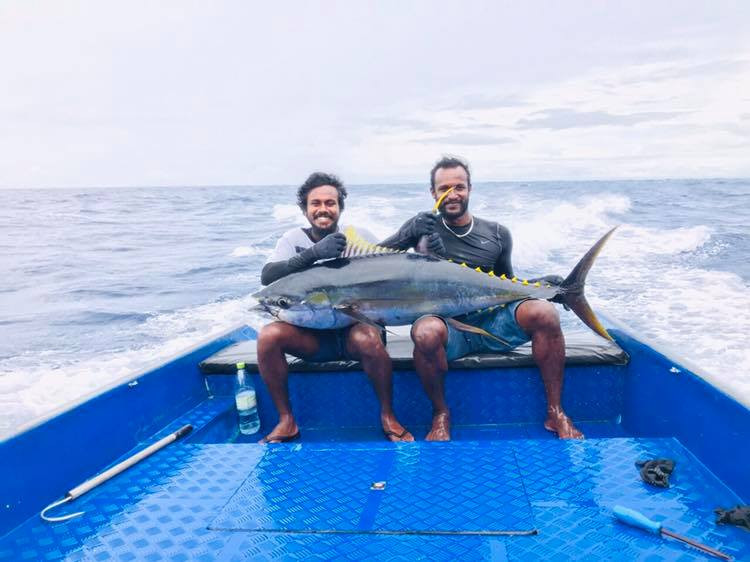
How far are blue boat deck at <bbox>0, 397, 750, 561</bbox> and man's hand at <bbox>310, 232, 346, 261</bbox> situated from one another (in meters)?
1.07

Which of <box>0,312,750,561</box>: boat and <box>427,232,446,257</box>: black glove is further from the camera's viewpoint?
<box>427,232,446,257</box>: black glove

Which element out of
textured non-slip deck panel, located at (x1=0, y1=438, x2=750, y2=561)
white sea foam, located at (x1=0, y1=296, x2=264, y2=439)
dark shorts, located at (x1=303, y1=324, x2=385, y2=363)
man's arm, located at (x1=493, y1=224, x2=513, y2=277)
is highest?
man's arm, located at (x1=493, y1=224, x2=513, y2=277)

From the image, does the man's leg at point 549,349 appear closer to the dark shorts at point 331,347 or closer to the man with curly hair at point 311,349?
the man with curly hair at point 311,349

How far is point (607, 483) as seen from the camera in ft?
7.54

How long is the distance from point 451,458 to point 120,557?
1.48m

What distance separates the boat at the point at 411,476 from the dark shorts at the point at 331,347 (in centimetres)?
7

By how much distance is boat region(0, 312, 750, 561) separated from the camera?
2.00 metres

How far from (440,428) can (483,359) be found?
20.4 inches

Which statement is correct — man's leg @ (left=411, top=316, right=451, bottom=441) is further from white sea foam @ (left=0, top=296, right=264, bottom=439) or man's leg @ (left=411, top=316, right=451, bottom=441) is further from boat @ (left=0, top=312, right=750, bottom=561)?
white sea foam @ (left=0, top=296, right=264, bottom=439)

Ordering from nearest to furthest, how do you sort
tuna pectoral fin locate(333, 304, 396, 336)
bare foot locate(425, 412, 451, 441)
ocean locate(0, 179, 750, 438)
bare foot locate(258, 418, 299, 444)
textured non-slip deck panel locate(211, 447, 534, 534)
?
textured non-slip deck panel locate(211, 447, 534, 534) → tuna pectoral fin locate(333, 304, 396, 336) → bare foot locate(425, 412, 451, 441) → bare foot locate(258, 418, 299, 444) → ocean locate(0, 179, 750, 438)

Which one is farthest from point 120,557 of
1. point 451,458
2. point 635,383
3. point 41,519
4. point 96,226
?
point 96,226

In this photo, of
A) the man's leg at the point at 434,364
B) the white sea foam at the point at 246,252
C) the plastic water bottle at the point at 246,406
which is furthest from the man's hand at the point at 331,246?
the white sea foam at the point at 246,252

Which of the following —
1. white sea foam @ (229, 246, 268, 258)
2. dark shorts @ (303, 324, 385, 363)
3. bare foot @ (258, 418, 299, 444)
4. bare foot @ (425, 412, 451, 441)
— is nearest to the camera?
bare foot @ (425, 412, 451, 441)

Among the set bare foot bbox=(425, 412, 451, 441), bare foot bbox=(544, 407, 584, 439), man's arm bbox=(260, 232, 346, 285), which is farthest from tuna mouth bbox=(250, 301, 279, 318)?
Result: bare foot bbox=(544, 407, 584, 439)
